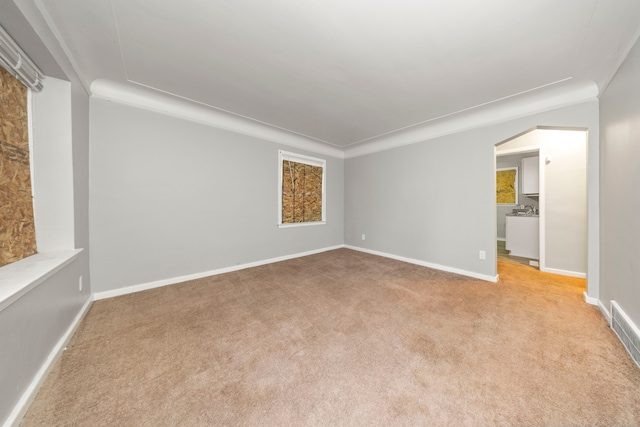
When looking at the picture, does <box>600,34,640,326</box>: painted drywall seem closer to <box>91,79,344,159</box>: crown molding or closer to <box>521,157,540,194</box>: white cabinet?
<box>521,157,540,194</box>: white cabinet

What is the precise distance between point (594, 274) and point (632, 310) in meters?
0.97

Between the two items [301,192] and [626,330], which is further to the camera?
[301,192]

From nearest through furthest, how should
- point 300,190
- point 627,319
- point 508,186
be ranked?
point 627,319
point 300,190
point 508,186

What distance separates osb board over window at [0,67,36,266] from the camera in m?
1.40

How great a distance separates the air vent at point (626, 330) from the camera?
1.42 meters

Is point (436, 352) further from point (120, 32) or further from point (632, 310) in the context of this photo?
point (120, 32)

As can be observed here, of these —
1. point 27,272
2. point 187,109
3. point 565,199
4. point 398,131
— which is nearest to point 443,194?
point 398,131

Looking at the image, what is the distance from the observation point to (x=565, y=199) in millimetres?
3217

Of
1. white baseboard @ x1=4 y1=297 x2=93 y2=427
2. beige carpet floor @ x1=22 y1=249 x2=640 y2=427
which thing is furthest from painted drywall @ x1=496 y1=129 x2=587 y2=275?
white baseboard @ x1=4 y1=297 x2=93 y2=427

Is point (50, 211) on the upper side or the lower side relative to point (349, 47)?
lower

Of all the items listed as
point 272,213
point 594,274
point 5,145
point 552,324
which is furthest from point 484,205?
point 5,145

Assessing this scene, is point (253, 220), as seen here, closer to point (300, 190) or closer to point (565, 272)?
point (300, 190)

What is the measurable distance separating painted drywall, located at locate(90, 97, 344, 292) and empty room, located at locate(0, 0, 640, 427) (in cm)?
2

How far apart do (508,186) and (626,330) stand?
5.30 m
